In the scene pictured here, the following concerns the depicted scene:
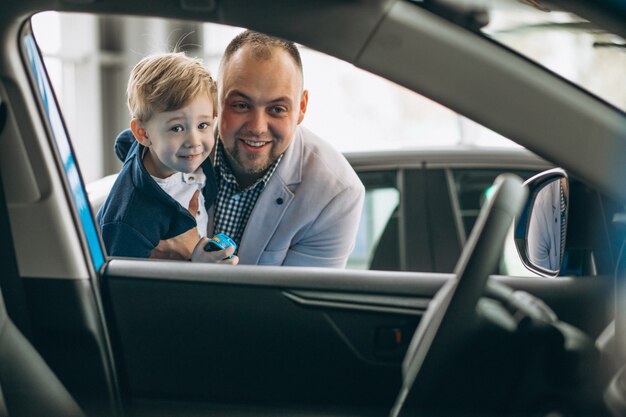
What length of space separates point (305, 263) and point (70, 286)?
68cm

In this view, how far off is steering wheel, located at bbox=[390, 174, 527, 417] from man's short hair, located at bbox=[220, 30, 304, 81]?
87 centimetres

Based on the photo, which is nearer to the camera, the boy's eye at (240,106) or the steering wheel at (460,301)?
the steering wheel at (460,301)

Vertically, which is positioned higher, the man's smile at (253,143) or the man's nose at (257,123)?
the man's nose at (257,123)

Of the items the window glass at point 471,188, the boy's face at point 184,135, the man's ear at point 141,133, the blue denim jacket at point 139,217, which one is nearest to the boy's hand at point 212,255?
the blue denim jacket at point 139,217

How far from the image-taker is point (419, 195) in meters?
3.58

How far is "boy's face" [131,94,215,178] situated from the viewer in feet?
7.37

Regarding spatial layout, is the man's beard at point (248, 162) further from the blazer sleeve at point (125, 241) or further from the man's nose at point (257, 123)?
the blazer sleeve at point (125, 241)

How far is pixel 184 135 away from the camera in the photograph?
225cm

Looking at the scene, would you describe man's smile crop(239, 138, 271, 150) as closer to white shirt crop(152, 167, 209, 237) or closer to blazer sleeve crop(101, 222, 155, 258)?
white shirt crop(152, 167, 209, 237)

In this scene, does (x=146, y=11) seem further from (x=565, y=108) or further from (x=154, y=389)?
(x=154, y=389)

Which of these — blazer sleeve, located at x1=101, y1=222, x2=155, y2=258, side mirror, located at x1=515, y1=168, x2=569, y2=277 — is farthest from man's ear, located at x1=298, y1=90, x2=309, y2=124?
side mirror, located at x1=515, y1=168, x2=569, y2=277

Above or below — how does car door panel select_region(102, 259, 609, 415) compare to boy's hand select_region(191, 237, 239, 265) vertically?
below

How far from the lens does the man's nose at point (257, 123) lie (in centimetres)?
223

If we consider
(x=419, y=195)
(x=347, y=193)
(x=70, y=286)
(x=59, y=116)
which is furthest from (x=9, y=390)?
(x=419, y=195)
